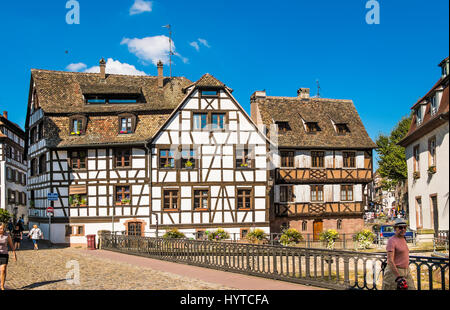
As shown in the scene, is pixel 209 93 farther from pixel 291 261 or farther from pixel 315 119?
pixel 291 261

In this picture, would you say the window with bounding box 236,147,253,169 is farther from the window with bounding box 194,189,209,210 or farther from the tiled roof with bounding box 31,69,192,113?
the tiled roof with bounding box 31,69,192,113

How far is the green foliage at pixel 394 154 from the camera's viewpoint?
5350cm

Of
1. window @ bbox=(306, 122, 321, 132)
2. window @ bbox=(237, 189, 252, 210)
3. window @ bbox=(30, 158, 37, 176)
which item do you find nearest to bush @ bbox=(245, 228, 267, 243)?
window @ bbox=(237, 189, 252, 210)

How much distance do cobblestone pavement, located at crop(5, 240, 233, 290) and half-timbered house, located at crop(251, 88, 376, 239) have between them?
2007cm

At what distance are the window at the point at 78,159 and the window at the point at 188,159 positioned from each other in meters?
6.29

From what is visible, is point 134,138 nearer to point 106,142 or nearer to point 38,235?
point 106,142

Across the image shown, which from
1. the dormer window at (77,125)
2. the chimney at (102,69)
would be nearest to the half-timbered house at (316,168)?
the chimney at (102,69)

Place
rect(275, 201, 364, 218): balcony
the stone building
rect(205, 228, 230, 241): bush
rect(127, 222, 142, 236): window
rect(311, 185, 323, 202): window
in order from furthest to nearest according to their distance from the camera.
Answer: the stone building
rect(311, 185, 323, 202): window
rect(275, 201, 364, 218): balcony
rect(127, 222, 142, 236): window
rect(205, 228, 230, 241): bush

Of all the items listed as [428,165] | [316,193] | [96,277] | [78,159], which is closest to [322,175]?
[316,193]

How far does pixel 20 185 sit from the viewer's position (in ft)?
195

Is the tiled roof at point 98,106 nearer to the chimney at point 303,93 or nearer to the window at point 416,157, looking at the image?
the chimney at point 303,93

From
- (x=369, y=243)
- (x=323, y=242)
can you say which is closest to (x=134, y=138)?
(x=323, y=242)

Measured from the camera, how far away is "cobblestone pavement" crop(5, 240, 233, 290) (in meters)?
14.8

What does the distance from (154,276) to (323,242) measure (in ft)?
62.4
